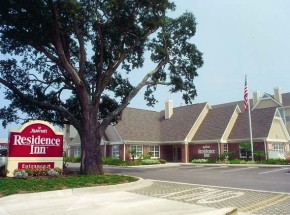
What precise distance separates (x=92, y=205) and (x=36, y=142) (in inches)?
317

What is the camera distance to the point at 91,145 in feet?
59.4

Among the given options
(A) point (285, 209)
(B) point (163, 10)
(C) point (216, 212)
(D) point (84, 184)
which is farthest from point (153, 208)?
(B) point (163, 10)

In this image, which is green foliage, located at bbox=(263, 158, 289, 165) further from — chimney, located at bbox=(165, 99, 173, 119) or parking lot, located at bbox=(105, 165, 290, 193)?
chimney, located at bbox=(165, 99, 173, 119)

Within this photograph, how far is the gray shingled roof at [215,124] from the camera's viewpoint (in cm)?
3875

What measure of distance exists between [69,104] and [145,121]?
21.8 m

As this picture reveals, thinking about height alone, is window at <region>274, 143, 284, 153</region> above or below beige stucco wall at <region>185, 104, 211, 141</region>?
below

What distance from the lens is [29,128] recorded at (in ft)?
55.3

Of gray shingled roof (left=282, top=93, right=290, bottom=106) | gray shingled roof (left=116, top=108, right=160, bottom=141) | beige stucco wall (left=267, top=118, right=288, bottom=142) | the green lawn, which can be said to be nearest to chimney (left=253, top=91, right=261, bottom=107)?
gray shingled roof (left=282, top=93, right=290, bottom=106)

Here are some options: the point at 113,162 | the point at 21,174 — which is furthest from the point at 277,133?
the point at 21,174

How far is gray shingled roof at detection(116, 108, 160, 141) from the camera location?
40344mm

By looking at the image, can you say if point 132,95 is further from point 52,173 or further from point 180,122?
point 180,122

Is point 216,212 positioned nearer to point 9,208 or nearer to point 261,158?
point 9,208

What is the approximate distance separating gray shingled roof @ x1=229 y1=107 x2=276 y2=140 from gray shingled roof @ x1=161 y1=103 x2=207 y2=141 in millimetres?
5865

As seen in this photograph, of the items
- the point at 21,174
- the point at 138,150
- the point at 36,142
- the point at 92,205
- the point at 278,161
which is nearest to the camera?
the point at 92,205
